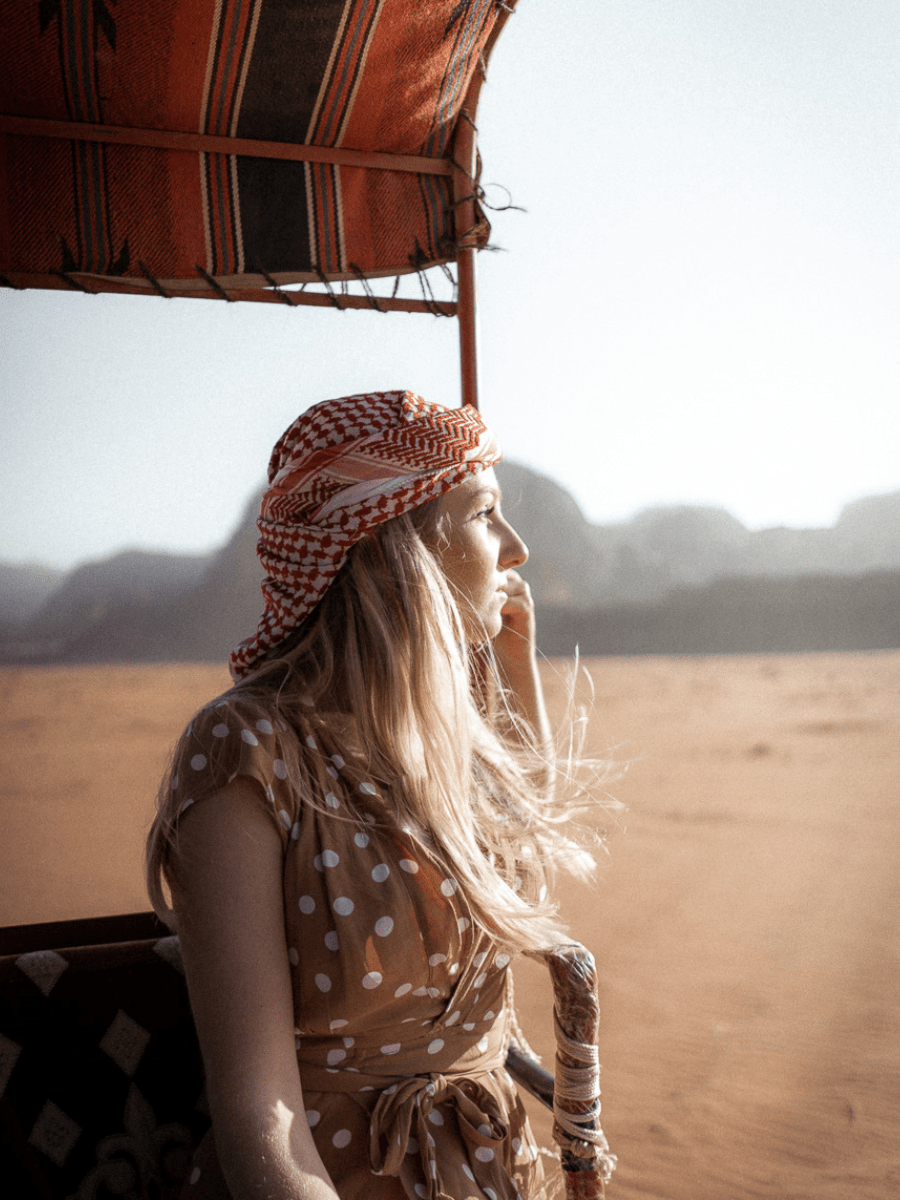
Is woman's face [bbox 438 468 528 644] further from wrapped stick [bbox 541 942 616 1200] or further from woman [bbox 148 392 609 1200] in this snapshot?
wrapped stick [bbox 541 942 616 1200]

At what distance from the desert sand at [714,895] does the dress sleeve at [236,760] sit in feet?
3.13

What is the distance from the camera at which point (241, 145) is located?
1765mm

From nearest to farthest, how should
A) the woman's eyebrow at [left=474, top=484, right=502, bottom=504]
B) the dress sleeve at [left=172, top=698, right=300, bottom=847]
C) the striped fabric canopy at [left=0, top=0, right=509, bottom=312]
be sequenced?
the dress sleeve at [left=172, top=698, right=300, bottom=847]
the woman's eyebrow at [left=474, top=484, right=502, bottom=504]
the striped fabric canopy at [left=0, top=0, right=509, bottom=312]

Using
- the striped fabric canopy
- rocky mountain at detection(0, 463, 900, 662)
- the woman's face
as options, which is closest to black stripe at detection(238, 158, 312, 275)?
the striped fabric canopy

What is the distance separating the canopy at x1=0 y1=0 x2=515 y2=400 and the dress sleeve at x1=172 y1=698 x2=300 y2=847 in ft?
3.37

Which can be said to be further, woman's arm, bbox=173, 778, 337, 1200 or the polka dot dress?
the polka dot dress

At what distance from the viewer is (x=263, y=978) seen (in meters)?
1.03

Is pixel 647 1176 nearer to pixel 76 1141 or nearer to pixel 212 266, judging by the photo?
pixel 76 1141

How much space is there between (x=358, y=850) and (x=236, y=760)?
21 cm

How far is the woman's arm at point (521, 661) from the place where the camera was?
5.65 ft

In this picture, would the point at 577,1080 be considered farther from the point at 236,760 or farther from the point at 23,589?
the point at 23,589

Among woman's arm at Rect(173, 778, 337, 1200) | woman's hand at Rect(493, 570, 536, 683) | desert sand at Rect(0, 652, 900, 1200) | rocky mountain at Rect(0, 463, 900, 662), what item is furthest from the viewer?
rocky mountain at Rect(0, 463, 900, 662)

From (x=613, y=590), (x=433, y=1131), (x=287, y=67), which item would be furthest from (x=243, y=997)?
(x=613, y=590)

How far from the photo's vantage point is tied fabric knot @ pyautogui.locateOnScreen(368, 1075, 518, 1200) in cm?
114
